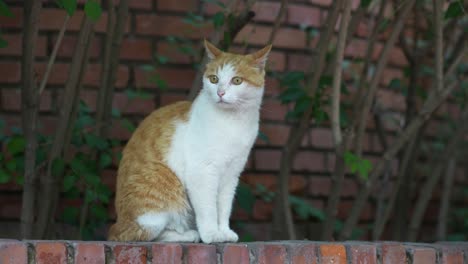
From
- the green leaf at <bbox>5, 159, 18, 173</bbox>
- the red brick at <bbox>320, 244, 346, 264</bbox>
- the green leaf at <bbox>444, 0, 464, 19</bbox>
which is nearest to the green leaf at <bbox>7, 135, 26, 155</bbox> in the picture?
the green leaf at <bbox>5, 159, 18, 173</bbox>

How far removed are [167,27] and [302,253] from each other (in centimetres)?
140

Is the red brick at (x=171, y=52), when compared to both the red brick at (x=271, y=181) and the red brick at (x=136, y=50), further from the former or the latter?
the red brick at (x=271, y=181)

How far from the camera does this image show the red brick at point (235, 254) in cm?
205

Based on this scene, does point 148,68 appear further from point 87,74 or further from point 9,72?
point 9,72

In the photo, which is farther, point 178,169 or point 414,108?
point 414,108

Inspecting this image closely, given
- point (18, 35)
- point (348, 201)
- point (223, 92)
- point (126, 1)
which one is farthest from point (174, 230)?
point (348, 201)

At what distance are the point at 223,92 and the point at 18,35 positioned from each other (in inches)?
50.5

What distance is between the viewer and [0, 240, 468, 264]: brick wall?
188 cm

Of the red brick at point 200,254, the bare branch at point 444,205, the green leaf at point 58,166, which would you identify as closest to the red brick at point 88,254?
the red brick at point 200,254

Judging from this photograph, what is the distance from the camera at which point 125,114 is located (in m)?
3.16

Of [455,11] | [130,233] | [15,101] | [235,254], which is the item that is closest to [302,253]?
[235,254]

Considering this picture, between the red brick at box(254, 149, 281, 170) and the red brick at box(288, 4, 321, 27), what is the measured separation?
575 millimetres

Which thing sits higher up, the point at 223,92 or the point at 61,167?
the point at 223,92

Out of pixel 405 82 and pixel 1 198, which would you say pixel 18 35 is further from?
pixel 405 82
